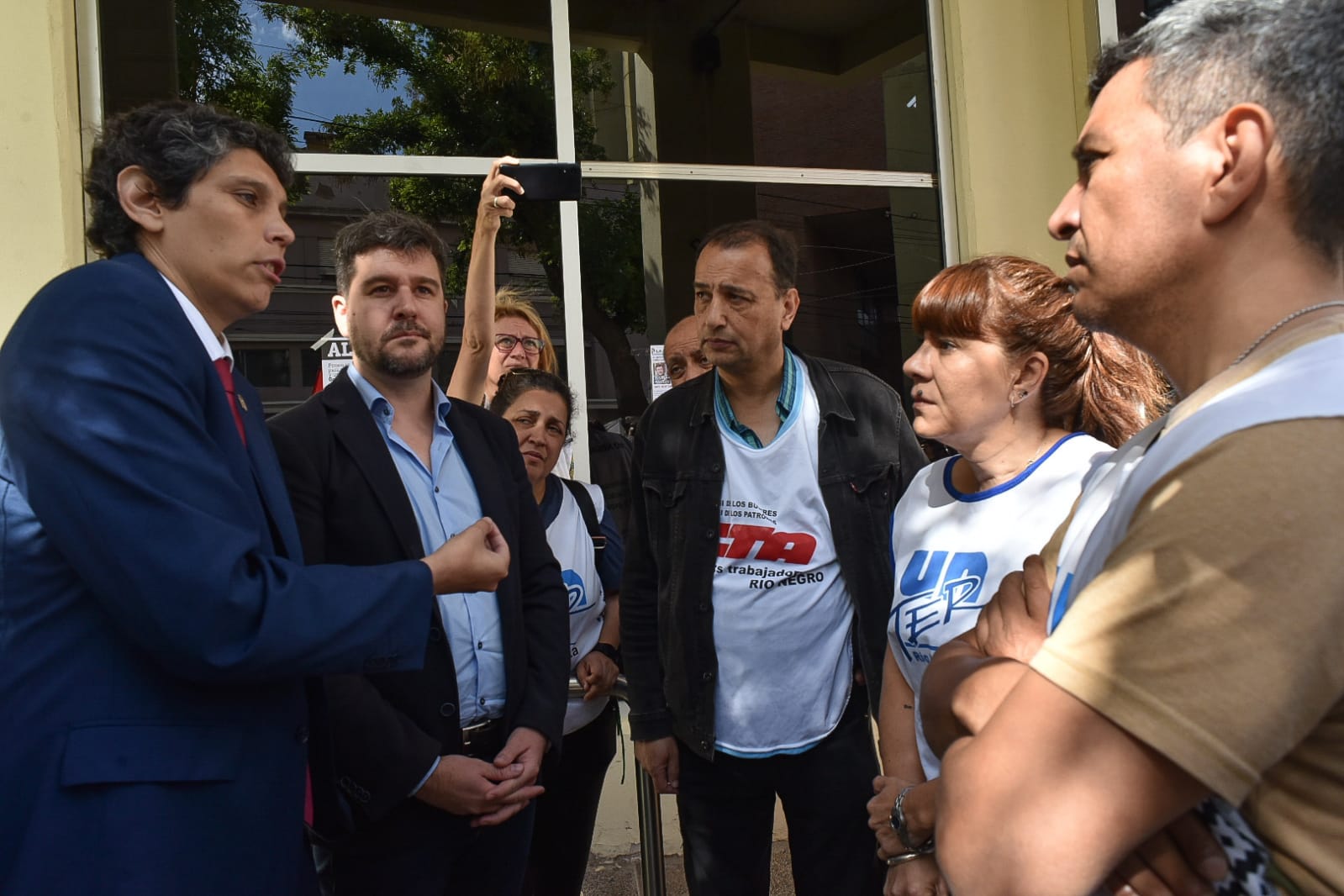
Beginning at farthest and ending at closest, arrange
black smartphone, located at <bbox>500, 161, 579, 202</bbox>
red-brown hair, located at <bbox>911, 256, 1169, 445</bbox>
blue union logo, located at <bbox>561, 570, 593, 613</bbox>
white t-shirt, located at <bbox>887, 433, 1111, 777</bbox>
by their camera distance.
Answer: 1. black smartphone, located at <bbox>500, 161, 579, 202</bbox>
2. blue union logo, located at <bbox>561, 570, 593, 613</bbox>
3. red-brown hair, located at <bbox>911, 256, 1169, 445</bbox>
4. white t-shirt, located at <bbox>887, 433, 1111, 777</bbox>

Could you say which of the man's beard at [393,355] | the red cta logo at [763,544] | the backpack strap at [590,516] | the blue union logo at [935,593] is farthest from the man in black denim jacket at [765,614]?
the man's beard at [393,355]

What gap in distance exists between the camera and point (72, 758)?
1.62 metres

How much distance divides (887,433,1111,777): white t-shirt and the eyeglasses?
2271mm

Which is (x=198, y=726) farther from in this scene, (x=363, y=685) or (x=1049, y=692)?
(x=1049, y=692)

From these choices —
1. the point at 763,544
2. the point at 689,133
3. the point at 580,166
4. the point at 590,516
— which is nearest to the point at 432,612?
the point at 763,544

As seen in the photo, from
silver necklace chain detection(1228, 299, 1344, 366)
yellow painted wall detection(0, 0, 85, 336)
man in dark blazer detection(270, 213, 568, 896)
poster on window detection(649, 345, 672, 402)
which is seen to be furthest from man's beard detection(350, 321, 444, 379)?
poster on window detection(649, 345, 672, 402)

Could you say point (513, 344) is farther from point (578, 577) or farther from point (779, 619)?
point (779, 619)

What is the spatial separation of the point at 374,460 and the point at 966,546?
142 cm

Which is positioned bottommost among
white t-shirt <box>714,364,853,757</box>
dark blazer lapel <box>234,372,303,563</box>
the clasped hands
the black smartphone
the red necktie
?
the clasped hands

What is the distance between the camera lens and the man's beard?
2812mm

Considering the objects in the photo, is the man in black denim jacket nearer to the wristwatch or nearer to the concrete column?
the wristwatch

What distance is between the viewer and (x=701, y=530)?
3.06 m

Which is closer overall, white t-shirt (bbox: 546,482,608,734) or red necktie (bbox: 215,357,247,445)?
red necktie (bbox: 215,357,247,445)

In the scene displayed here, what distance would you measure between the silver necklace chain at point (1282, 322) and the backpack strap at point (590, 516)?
2809mm
